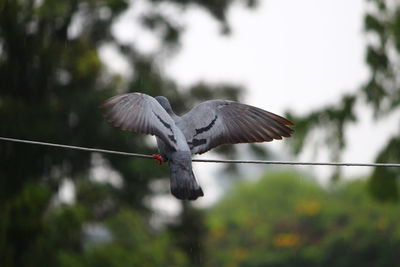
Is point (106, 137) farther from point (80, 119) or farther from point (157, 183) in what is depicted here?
point (157, 183)

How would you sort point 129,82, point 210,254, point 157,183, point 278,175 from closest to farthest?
point 129,82, point 157,183, point 210,254, point 278,175

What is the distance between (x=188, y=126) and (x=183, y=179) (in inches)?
24.6

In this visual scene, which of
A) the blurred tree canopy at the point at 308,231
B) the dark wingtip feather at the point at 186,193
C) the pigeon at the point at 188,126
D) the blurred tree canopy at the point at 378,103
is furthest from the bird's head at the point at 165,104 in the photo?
the blurred tree canopy at the point at 308,231

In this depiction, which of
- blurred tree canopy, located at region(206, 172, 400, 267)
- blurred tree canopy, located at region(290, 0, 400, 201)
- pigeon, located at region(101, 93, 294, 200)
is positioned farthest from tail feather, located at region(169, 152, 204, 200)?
blurred tree canopy, located at region(206, 172, 400, 267)

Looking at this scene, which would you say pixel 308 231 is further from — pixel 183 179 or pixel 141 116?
pixel 141 116

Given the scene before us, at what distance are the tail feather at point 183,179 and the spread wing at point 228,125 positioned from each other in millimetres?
249

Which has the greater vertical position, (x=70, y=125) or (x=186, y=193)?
(x=70, y=125)

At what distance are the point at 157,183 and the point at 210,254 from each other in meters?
21.5

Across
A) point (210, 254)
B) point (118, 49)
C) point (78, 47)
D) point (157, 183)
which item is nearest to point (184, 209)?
point (157, 183)

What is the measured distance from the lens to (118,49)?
19641 mm

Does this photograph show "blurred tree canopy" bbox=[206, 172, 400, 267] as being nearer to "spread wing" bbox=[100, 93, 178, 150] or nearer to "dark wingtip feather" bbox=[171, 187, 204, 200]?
"spread wing" bbox=[100, 93, 178, 150]

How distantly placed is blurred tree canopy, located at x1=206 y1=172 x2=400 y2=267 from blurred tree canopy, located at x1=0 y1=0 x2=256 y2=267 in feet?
48.5

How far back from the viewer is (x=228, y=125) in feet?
21.2

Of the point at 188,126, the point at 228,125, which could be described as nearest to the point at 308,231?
the point at 228,125
